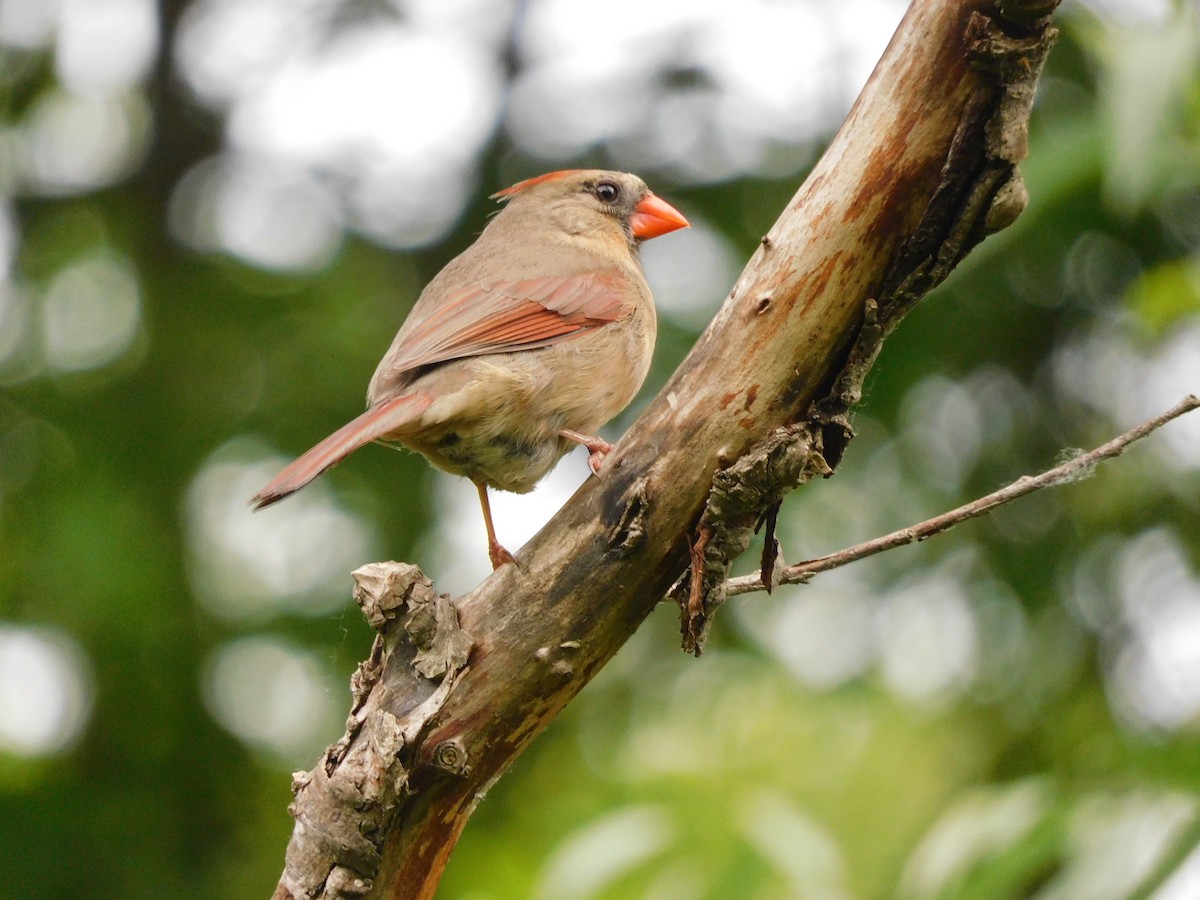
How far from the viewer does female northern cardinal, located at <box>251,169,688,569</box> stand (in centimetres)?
361

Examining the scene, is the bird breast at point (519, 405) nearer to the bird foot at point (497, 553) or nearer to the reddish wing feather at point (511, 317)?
the reddish wing feather at point (511, 317)

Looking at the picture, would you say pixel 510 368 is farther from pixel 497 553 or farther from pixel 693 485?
pixel 693 485

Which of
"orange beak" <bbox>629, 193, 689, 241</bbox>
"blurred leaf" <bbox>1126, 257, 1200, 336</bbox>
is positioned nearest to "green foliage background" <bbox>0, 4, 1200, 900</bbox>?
"blurred leaf" <bbox>1126, 257, 1200, 336</bbox>

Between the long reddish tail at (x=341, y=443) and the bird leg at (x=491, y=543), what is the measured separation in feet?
1.36

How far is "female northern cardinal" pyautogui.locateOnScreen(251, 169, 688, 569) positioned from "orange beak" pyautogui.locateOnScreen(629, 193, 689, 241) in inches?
23.0

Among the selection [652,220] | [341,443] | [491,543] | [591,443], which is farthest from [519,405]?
[652,220]

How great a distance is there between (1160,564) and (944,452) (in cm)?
99

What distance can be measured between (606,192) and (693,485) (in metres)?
2.41

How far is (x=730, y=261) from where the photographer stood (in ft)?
20.1

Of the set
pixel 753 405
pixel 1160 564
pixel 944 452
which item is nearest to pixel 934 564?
pixel 944 452

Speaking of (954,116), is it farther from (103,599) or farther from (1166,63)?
(103,599)

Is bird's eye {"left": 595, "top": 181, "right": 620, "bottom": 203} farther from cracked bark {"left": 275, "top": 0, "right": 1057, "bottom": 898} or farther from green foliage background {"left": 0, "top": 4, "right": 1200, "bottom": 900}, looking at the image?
cracked bark {"left": 275, "top": 0, "right": 1057, "bottom": 898}

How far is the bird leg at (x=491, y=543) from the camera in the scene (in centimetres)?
329

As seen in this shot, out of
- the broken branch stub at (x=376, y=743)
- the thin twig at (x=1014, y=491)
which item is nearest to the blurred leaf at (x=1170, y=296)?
the thin twig at (x=1014, y=491)
